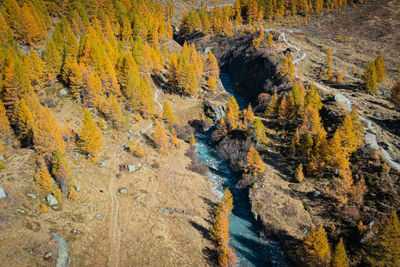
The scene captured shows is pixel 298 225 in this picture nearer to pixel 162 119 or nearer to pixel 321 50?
pixel 162 119

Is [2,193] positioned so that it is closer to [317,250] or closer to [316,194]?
[317,250]

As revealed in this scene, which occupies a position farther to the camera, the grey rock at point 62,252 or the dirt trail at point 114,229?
the dirt trail at point 114,229

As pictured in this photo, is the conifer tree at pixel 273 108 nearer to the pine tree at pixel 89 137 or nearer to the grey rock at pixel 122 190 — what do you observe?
the grey rock at pixel 122 190

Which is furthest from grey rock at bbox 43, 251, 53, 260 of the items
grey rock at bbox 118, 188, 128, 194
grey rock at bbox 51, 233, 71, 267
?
grey rock at bbox 118, 188, 128, 194

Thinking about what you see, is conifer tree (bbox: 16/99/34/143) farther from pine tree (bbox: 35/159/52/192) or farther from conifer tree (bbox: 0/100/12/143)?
pine tree (bbox: 35/159/52/192)

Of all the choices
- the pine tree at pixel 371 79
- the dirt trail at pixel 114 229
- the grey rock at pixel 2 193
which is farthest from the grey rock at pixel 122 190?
the pine tree at pixel 371 79
